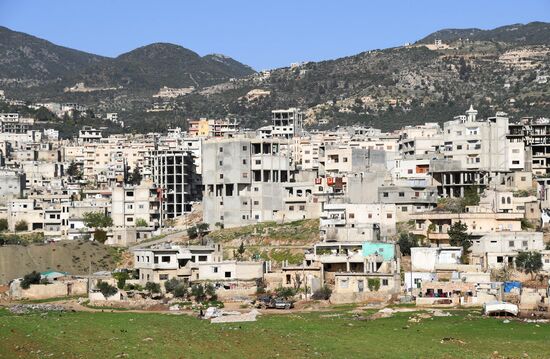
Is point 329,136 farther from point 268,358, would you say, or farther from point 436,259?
point 268,358

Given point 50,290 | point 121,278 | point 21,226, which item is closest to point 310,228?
point 121,278

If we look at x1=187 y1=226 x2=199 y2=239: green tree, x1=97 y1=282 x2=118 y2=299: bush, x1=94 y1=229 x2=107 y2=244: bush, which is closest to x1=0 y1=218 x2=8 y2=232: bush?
x1=94 y1=229 x2=107 y2=244: bush

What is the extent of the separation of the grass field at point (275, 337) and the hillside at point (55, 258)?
23.7 metres

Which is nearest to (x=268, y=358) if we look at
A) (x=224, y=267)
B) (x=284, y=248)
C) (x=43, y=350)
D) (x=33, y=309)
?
(x=43, y=350)

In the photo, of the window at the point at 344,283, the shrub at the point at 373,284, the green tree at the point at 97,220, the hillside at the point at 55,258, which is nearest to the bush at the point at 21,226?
the green tree at the point at 97,220

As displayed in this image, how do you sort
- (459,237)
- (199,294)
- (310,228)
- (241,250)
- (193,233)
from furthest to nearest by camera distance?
(193,233)
(310,228)
(241,250)
(459,237)
(199,294)

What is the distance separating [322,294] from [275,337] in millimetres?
18426

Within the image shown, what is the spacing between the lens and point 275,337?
4919 cm

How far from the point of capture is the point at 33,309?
213ft

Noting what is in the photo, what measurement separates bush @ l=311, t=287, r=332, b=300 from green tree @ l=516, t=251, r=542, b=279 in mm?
10401

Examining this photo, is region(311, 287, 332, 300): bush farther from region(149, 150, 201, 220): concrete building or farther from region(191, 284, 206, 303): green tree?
region(149, 150, 201, 220): concrete building

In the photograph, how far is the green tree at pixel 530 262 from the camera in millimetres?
67125

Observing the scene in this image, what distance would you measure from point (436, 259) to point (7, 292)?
2610 centimetres

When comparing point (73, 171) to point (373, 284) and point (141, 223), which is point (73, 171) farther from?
point (373, 284)
